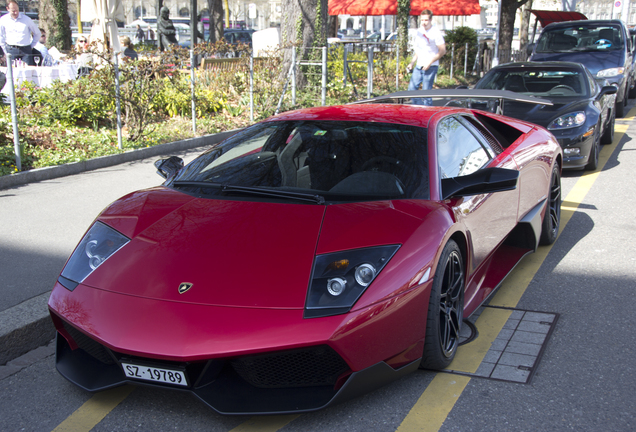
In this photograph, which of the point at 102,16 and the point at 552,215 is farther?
the point at 102,16

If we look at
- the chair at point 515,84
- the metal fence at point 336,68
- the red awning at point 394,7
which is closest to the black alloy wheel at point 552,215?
the chair at point 515,84

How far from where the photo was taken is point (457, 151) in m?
3.76

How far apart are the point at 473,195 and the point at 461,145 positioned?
1.65 ft

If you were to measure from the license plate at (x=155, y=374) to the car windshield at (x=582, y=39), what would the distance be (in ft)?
44.2

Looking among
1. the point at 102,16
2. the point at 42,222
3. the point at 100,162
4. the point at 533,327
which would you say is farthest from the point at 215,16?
the point at 533,327

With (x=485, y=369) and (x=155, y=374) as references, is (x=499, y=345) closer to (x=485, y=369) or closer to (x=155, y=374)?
(x=485, y=369)

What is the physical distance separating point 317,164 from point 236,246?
3.16ft

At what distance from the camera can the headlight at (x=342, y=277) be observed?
248cm

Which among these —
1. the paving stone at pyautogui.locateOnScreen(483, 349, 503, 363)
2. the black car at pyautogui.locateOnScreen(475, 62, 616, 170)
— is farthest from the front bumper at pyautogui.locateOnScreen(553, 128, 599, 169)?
the paving stone at pyautogui.locateOnScreen(483, 349, 503, 363)

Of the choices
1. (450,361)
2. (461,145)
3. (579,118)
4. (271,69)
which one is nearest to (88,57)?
(271,69)

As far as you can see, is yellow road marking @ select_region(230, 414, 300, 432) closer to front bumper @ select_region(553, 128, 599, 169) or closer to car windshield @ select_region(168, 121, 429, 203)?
car windshield @ select_region(168, 121, 429, 203)

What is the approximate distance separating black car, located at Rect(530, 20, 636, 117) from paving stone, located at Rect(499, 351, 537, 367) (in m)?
11.2

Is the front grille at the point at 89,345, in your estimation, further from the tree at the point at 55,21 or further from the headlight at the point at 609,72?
the tree at the point at 55,21

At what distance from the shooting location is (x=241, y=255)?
2.74 m
